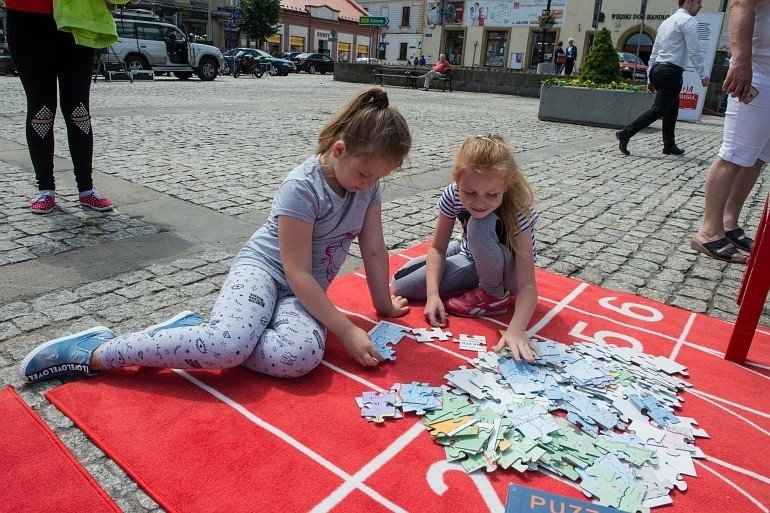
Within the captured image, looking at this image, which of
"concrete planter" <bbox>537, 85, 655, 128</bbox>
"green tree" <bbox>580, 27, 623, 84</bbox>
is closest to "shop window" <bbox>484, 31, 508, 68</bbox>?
"green tree" <bbox>580, 27, 623, 84</bbox>

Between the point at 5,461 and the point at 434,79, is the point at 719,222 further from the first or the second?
the point at 434,79

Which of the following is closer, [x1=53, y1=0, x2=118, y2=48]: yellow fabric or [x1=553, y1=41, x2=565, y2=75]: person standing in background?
[x1=53, y1=0, x2=118, y2=48]: yellow fabric

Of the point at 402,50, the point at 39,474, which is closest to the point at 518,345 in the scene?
the point at 39,474

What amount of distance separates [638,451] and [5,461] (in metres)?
1.78

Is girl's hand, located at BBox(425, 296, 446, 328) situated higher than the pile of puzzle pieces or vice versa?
girl's hand, located at BBox(425, 296, 446, 328)

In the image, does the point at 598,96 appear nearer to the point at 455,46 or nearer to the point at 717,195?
the point at 717,195

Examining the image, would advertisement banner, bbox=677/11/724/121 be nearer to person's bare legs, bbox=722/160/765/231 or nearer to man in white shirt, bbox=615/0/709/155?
man in white shirt, bbox=615/0/709/155

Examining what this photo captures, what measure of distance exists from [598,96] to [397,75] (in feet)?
42.6

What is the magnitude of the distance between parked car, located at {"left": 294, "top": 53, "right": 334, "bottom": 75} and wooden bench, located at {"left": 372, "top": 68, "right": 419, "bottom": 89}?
10.7m

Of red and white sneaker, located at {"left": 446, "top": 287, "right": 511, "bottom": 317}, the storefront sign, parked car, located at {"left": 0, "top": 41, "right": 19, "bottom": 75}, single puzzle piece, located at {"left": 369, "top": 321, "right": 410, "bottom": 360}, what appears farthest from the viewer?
the storefront sign

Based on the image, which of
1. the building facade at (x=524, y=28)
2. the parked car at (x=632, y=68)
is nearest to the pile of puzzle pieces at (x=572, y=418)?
the parked car at (x=632, y=68)

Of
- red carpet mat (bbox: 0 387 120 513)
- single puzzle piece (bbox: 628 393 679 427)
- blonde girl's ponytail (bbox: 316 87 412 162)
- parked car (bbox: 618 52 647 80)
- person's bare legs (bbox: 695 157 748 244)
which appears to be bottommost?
red carpet mat (bbox: 0 387 120 513)

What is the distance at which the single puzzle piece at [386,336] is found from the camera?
7.33 ft

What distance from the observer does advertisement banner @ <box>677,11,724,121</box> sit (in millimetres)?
12781
